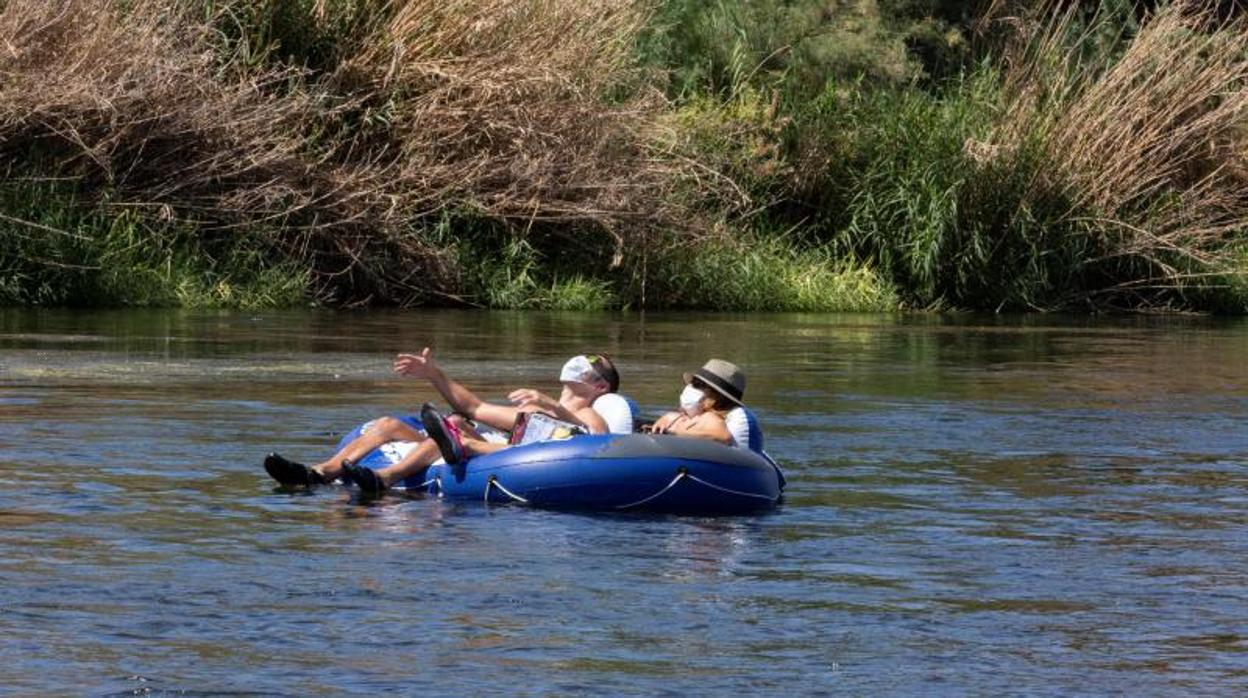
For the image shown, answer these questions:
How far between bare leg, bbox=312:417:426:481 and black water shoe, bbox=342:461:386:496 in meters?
0.14

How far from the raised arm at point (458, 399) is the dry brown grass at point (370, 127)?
44.5ft

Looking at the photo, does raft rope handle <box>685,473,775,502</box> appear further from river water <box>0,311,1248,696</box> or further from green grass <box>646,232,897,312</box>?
green grass <box>646,232,897,312</box>

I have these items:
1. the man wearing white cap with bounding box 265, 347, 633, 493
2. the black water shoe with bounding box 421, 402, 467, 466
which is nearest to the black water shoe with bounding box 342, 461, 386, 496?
the man wearing white cap with bounding box 265, 347, 633, 493

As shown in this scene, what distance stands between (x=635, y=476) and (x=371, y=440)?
1.70 metres

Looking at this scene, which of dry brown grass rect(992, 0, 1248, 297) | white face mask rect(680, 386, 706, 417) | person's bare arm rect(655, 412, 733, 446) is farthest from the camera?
dry brown grass rect(992, 0, 1248, 297)

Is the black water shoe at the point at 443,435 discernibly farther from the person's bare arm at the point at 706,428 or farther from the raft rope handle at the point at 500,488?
the person's bare arm at the point at 706,428

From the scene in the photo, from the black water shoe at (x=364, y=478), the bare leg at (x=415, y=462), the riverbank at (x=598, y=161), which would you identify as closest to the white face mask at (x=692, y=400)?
the bare leg at (x=415, y=462)

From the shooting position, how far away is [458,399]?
12.0m

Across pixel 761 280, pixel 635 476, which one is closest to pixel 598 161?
pixel 761 280

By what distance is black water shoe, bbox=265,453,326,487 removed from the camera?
11.3 meters

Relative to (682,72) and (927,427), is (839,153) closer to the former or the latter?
(682,72)

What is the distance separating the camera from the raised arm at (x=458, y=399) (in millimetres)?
11688

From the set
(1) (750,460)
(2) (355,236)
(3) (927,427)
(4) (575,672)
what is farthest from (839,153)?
(4) (575,672)

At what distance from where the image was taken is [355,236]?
87.5 ft
